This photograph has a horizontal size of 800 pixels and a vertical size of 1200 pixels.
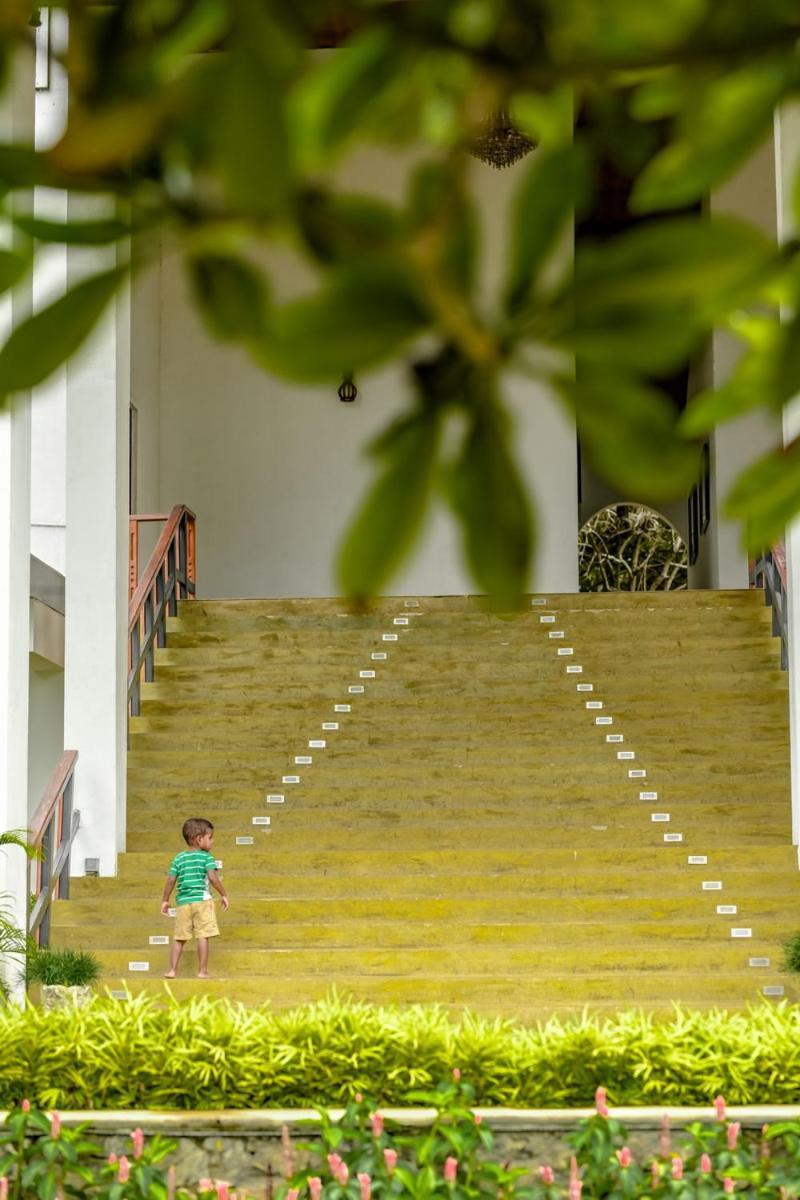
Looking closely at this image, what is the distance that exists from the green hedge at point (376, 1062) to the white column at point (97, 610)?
444 centimetres

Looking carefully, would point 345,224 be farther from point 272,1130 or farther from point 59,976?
point 59,976

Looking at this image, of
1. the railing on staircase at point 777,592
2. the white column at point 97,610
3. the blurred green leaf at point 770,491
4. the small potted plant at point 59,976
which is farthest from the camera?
the railing on staircase at point 777,592

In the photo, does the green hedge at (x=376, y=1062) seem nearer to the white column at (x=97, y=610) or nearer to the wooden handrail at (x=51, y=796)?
the wooden handrail at (x=51, y=796)

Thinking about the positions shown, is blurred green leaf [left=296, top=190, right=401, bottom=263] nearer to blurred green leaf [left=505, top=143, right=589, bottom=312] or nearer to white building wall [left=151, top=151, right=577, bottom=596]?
blurred green leaf [left=505, top=143, right=589, bottom=312]

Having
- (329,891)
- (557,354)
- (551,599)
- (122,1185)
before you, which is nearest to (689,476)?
(557,354)

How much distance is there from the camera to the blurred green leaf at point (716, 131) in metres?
0.40

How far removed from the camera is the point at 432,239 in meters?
0.36

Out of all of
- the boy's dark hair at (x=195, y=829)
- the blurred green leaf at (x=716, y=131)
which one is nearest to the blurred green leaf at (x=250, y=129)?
the blurred green leaf at (x=716, y=131)

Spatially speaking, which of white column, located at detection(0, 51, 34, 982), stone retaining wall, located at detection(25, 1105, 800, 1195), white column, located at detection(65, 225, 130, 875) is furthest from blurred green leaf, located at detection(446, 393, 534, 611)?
white column, located at detection(65, 225, 130, 875)

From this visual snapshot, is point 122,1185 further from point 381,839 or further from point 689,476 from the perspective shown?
point 381,839

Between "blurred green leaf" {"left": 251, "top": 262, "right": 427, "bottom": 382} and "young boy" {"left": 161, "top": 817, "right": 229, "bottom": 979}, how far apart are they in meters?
7.82

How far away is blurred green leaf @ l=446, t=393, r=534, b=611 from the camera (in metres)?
0.36

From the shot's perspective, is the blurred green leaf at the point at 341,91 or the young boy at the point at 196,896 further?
the young boy at the point at 196,896

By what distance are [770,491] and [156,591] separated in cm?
1142
